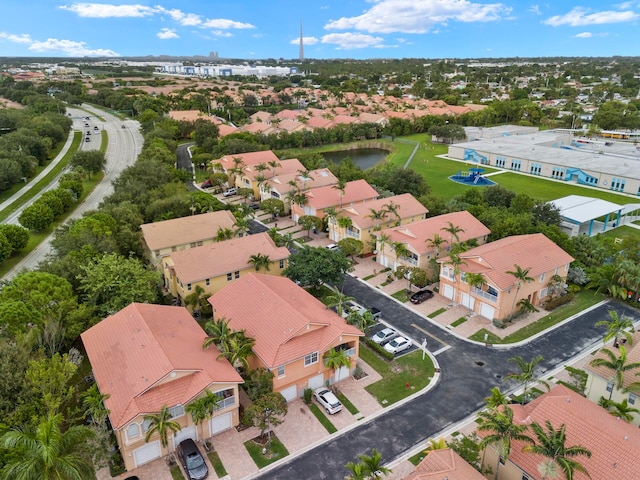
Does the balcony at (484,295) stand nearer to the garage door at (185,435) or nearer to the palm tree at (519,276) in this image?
the palm tree at (519,276)

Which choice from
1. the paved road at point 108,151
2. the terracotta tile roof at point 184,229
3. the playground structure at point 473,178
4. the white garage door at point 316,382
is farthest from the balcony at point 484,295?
the playground structure at point 473,178

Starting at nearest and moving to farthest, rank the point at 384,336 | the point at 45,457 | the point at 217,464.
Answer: the point at 45,457, the point at 217,464, the point at 384,336

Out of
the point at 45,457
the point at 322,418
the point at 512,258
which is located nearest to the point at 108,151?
the point at 512,258

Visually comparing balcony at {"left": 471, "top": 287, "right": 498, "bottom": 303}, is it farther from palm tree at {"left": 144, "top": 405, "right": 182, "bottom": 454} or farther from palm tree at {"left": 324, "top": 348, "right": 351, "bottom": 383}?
palm tree at {"left": 144, "top": 405, "right": 182, "bottom": 454}

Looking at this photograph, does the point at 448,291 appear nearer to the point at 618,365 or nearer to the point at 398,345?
the point at 398,345

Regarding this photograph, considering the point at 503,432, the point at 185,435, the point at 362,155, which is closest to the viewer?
the point at 503,432

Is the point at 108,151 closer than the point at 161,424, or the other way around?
the point at 161,424
